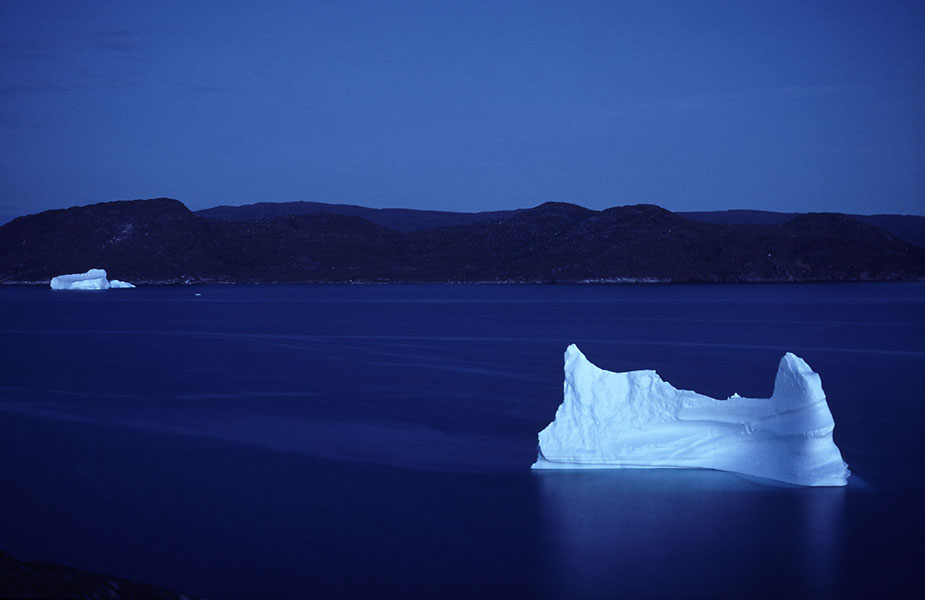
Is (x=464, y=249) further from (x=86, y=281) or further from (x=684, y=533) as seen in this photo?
(x=684, y=533)

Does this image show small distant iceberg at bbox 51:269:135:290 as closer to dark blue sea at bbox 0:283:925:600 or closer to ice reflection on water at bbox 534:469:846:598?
dark blue sea at bbox 0:283:925:600

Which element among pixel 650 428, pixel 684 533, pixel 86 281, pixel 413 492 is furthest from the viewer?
pixel 86 281

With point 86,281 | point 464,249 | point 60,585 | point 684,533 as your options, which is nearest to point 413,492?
point 684,533

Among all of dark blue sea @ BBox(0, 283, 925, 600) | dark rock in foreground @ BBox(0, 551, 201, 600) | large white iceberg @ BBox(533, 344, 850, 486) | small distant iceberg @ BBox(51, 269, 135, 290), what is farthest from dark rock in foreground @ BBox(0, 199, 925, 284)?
dark rock in foreground @ BBox(0, 551, 201, 600)

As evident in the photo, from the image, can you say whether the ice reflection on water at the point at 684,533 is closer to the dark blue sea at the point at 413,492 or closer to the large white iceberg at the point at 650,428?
the dark blue sea at the point at 413,492

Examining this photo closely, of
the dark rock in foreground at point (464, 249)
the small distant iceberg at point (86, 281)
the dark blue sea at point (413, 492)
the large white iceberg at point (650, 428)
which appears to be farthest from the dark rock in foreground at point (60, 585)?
the dark rock in foreground at point (464, 249)

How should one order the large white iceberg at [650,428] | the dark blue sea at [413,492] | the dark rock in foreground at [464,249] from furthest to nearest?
the dark rock in foreground at [464,249], the large white iceberg at [650,428], the dark blue sea at [413,492]
